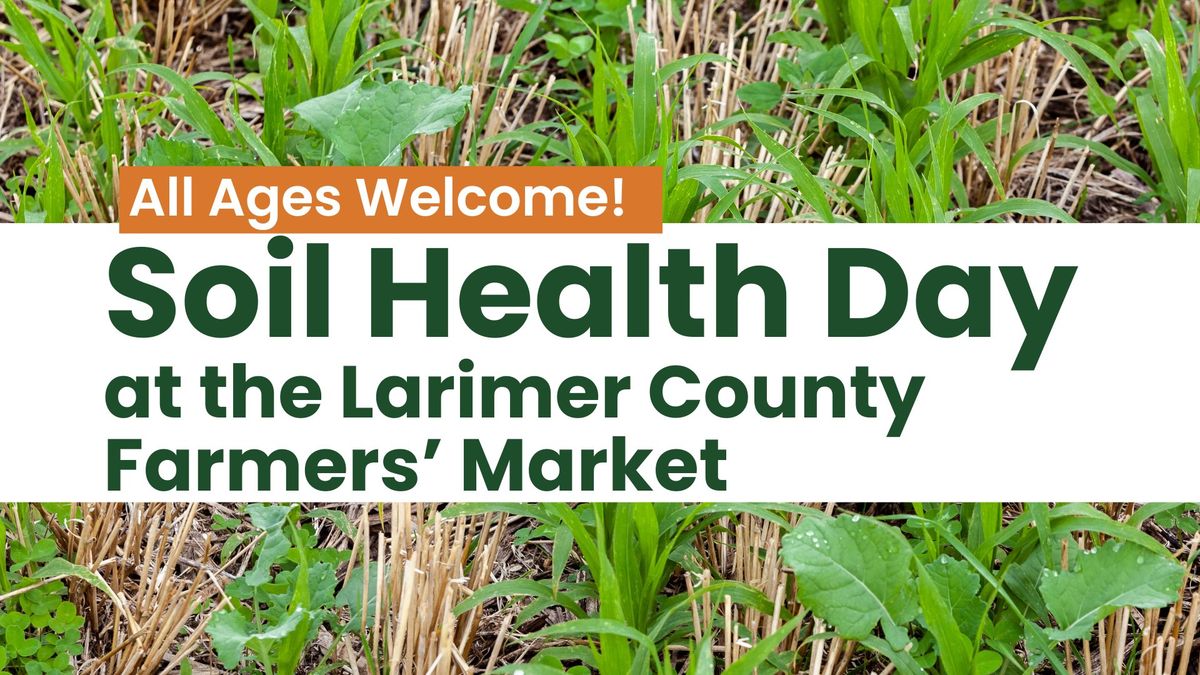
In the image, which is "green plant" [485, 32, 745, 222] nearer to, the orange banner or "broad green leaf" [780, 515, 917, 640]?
the orange banner

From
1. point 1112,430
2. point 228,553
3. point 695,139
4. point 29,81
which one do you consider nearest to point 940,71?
point 695,139

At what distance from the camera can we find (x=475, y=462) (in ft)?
6.06

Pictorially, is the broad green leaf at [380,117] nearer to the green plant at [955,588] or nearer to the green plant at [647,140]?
the green plant at [647,140]

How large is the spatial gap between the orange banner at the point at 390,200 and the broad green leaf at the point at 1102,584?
0.79 metres

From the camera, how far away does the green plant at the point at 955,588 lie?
5.30ft

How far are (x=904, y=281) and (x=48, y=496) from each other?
133 centimetres

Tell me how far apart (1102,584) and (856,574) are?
0.32 meters

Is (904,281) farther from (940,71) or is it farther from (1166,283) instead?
(940,71)

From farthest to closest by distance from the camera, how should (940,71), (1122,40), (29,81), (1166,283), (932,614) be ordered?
(1122,40), (29,81), (940,71), (1166,283), (932,614)

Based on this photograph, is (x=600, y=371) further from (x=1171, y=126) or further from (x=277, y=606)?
(x=1171, y=126)

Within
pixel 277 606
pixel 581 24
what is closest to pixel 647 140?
pixel 581 24

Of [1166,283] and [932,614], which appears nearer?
[932,614]

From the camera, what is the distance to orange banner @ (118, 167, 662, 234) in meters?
1.97

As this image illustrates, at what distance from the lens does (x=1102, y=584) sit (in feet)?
5.41
